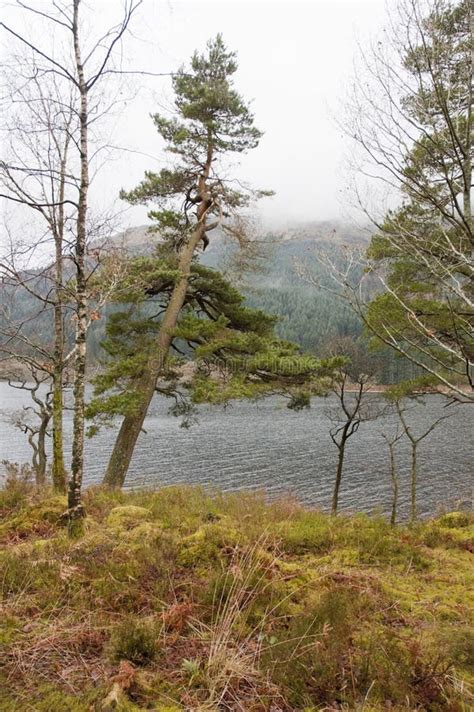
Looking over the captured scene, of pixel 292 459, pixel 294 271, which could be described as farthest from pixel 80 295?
pixel 292 459

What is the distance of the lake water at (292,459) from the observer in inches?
860

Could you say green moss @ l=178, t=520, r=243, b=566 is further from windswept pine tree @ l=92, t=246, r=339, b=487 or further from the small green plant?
Result: windswept pine tree @ l=92, t=246, r=339, b=487

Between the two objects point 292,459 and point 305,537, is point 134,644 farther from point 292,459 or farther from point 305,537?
point 292,459

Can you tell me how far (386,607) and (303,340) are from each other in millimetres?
120649

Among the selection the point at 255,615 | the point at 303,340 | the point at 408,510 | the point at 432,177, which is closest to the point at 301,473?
the point at 408,510

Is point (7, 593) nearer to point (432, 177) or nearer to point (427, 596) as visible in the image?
point (427, 596)

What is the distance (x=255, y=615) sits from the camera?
3.26 meters

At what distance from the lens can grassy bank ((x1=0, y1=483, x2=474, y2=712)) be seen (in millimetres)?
2459

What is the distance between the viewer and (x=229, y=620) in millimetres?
2936

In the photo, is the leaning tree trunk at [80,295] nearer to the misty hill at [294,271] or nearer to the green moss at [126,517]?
the green moss at [126,517]

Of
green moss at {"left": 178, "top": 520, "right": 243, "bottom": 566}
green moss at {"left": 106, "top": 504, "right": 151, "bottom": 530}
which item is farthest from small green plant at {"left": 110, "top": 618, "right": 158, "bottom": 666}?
green moss at {"left": 106, "top": 504, "right": 151, "bottom": 530}

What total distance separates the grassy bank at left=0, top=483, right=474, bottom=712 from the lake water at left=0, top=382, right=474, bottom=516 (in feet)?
32.1

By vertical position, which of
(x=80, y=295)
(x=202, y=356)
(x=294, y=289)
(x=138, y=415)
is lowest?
(x=138, y=415)

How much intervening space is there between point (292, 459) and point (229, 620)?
90.1ft
